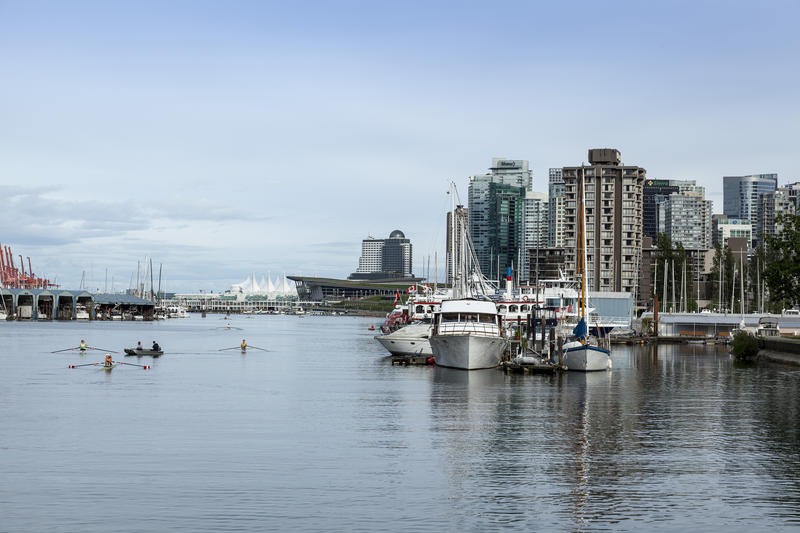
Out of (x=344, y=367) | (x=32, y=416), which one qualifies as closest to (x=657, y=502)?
(x=32, y=416)

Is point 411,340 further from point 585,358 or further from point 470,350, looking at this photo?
point 585,358

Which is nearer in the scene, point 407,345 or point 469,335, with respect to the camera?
point 469,335

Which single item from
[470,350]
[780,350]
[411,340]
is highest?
[470,350]

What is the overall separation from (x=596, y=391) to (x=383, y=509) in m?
42.1

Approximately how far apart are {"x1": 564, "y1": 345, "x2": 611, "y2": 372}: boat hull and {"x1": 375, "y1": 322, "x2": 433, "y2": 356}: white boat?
20.8 meters

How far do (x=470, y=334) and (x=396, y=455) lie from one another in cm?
4391

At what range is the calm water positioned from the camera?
1136 inches

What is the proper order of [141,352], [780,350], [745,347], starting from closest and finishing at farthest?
1. [141,352]
2. [780,350]
3. [745,347]

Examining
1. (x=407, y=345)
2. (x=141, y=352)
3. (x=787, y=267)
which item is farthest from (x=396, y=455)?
(x=787, y=267)

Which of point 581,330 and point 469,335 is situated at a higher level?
point 581,330

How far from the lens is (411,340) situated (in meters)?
105

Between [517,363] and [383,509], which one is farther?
[517,363]

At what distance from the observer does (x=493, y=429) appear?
47.4m

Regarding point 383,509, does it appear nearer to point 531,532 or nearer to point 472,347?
point 531,532
